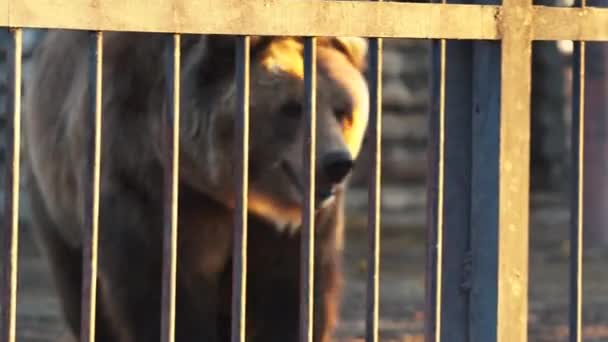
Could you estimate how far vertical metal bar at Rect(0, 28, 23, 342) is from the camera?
264 cm

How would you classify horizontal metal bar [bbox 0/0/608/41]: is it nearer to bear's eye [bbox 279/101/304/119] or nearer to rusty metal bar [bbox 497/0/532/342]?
rusty metal bar [bbox 497/0/532/342]

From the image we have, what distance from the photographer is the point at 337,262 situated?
4820 mm

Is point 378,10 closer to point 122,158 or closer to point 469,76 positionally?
point 469,76

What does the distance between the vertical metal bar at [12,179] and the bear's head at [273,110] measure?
164cm

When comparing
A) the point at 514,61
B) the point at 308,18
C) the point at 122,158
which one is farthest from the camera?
the point at 122,158

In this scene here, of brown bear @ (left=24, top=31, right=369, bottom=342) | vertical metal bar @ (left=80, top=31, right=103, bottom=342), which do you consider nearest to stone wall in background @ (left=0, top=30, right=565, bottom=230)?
brown bear @ (left=24, top=31, right=369, bottom=342)

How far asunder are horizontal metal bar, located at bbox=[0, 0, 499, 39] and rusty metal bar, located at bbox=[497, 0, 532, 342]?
6cm

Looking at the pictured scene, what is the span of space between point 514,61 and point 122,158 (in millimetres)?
1753

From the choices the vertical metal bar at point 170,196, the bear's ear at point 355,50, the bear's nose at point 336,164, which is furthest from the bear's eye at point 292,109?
the vertical metal bar at point 170,196

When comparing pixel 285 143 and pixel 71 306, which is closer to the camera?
pixel 285 143

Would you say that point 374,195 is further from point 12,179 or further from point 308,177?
point 12,179

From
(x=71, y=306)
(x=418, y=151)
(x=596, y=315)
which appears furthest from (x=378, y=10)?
(x=418, y=151)

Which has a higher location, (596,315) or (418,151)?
(418,151)

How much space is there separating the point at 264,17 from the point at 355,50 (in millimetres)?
1661
